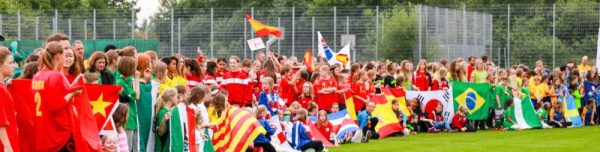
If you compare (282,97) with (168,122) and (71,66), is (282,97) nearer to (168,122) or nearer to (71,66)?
(168,122)

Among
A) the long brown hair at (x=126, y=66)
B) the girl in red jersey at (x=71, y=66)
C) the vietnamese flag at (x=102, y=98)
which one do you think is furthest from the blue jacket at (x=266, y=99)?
the girl in red jersey at (x=71, y=66)

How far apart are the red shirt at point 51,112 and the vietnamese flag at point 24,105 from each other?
0.16ft

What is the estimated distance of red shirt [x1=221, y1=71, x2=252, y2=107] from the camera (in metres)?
21.0

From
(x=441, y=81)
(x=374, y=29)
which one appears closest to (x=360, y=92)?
(x=441, y=81)

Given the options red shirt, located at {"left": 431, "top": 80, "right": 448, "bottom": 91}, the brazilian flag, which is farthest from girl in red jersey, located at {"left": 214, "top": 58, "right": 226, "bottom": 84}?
the brazilian flag

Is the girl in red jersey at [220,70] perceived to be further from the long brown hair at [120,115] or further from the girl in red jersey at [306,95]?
the long brown hair at [120,115]

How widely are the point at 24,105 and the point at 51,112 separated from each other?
225mm

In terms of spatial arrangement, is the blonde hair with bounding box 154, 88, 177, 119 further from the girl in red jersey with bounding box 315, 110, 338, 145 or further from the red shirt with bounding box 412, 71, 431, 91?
the red shirt with bounding box 412, 71, 431, 91

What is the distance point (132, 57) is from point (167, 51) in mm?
25618

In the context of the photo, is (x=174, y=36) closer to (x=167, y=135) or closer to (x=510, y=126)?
(x=510, y=126)

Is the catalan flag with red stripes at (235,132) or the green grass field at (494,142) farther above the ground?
the catalan flag with red stripes at (235,132)

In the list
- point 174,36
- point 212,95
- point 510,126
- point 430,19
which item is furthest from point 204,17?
point 212,95

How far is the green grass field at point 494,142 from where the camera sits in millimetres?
21078

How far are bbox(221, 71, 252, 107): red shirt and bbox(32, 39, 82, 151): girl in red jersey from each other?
967 centimetres
